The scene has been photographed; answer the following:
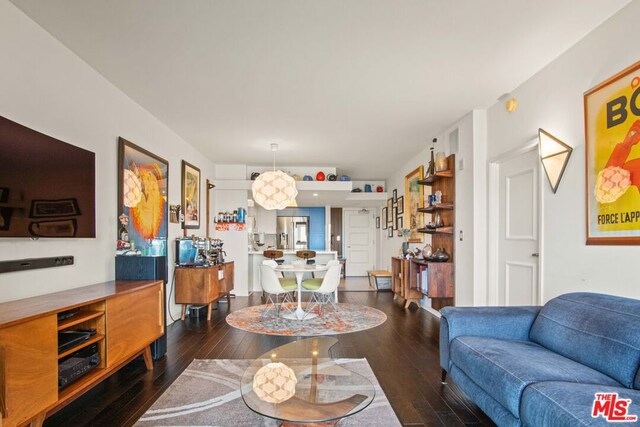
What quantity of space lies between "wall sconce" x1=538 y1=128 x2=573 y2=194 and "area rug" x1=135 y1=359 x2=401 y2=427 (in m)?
2.28

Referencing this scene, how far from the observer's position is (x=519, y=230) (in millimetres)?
3648

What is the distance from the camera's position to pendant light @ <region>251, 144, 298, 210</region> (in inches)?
215

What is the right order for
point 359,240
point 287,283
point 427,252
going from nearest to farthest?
point 287,283 → point 427,252 → point 359,240

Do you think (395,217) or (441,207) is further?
(395,217)

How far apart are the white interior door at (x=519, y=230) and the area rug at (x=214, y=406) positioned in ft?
5.87

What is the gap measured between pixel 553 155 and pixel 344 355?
8.68ft

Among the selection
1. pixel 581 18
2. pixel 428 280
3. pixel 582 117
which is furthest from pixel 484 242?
pixel 581 18

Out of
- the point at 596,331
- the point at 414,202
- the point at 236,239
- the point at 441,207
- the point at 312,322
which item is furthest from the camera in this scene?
the point at 236,239

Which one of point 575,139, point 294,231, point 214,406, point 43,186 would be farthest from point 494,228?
point 294,231

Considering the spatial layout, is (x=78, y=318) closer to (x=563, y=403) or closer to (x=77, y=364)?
(x=77, y=364)

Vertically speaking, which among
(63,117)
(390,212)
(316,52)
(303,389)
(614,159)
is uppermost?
(316,52)

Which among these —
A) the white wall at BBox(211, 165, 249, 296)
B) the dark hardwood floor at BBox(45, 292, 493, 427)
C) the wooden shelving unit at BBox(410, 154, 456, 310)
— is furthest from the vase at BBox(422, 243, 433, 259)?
the white wall at BBox(211, 165, 249, 296)

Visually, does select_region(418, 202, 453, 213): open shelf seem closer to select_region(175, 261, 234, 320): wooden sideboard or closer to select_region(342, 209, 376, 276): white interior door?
select_region(175, 261, 234, 320): wooden sideboard

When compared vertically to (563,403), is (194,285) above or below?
below
